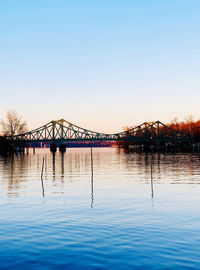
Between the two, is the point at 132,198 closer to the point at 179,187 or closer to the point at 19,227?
the point at 179,187

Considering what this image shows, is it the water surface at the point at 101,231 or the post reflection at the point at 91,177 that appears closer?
the water surface at the point at 101,231

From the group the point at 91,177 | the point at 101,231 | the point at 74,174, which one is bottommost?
the point at 74,174

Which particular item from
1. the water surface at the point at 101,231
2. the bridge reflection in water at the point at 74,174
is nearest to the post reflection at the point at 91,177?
the bridge reflection in water at the point at 74,174

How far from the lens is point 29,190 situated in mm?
33781

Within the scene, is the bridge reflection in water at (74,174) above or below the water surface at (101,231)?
below

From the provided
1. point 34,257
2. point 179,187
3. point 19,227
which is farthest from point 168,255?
point 179,187

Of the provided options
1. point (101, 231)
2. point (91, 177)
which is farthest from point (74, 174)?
point (101, 231)

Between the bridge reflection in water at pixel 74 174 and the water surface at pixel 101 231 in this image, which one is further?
the bridge reflection in water at pixel 74 174

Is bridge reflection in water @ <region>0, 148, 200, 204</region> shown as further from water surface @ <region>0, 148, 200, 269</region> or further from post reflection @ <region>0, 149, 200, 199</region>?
water surface @ <region>0, 148, 200, 269</region>

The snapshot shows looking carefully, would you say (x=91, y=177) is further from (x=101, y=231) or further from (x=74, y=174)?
(x=101, y=231)

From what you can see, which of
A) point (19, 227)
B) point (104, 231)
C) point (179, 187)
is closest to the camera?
point (104, 231)

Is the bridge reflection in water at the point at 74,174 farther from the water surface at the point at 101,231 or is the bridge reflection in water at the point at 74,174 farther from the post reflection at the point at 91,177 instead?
the water surface at the point at 101,231

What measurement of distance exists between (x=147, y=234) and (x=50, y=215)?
7.11m

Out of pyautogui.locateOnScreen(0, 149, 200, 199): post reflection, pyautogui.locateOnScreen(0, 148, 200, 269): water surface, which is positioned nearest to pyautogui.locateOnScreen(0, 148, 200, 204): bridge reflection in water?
pyautogui.locateOnScreen(0, 149, 200, 199): post reflection
